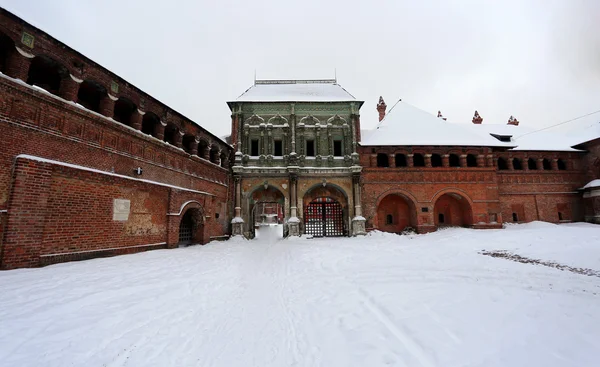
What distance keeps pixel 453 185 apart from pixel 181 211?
17.6 meters

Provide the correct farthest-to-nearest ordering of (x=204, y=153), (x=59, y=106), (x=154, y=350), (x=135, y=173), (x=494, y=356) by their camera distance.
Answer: (x=204, y=153)
(x=135, y=173)
(x=59, y=106)
(x=154, y=350)
(x=494, y=356)

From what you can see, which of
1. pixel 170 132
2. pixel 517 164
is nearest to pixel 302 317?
pixel 170 132

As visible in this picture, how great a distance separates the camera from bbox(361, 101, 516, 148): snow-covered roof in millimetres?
18109

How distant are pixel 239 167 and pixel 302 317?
14.2 m

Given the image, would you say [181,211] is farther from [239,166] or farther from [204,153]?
[239,166]

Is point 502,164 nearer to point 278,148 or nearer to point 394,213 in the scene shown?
point 394,213

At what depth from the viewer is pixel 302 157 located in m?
17.8

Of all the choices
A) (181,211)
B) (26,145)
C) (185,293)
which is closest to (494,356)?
(185,293)

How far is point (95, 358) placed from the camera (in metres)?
2.72

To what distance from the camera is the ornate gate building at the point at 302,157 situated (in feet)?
57.0

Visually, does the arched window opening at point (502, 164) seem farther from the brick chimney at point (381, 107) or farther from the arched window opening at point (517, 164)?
the brick chimney at point (381, 107)

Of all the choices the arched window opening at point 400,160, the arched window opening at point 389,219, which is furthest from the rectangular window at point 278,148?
the arched window opening at point 389,219

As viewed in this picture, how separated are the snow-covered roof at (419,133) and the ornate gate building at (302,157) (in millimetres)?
2118

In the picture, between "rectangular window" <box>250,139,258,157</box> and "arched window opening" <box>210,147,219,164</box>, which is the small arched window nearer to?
"rectangular window" <box>250,139,258,157</box>
